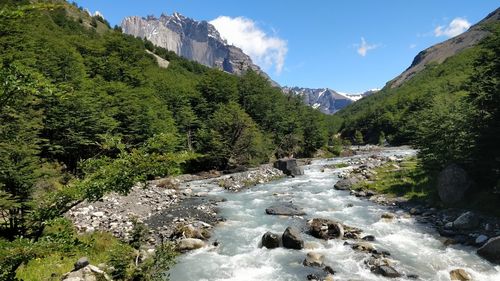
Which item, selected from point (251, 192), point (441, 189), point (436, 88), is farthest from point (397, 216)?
point (436, 88)

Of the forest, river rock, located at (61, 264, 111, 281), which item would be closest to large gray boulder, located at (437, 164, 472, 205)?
the forest

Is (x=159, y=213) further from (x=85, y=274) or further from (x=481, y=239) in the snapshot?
(x=481, y=239)

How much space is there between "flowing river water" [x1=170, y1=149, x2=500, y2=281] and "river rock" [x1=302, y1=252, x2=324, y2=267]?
0.36 meters

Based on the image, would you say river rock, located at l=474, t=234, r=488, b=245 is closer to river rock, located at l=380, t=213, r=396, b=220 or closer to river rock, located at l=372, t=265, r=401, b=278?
river rock, located at l=380, t=213, r=396, b=220

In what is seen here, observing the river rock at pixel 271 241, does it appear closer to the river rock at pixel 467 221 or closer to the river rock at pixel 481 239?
the river rock at pixel 481 239

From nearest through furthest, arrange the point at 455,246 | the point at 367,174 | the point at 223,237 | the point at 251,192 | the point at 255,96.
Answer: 1. the point at 455,246
2. the point at 223,237
3. the point at 251,192
4. the point at 367,174
5. the point at 255,96

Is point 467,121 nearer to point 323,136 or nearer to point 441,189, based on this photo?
point 441,189

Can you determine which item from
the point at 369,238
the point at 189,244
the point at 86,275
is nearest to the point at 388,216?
the point at 369,238

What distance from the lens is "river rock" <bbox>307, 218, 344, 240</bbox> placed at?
2319 centimetres

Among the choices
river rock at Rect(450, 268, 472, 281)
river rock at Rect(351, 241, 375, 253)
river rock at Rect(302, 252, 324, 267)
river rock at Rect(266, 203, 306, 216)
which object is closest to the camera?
river rock at Rect(450, 268, 472, 281)

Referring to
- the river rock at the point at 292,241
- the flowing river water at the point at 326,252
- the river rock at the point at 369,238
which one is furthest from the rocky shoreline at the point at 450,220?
the river rock at the point at 292,241

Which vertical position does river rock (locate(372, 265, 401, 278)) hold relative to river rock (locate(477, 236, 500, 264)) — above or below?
below

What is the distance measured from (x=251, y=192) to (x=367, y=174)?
50.9 ft

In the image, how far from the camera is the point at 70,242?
22.7 ft
